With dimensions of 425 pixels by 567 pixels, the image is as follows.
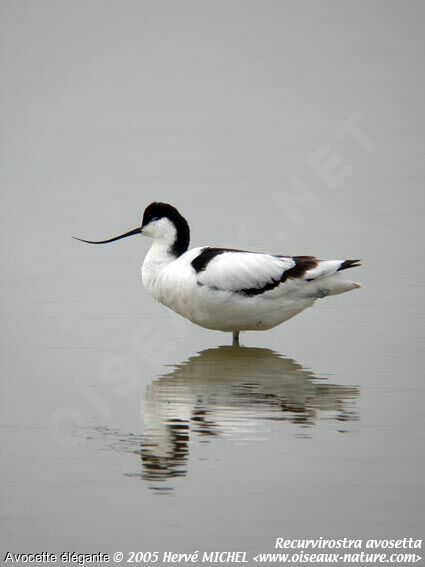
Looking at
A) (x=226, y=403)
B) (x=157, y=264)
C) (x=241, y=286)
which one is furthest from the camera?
(x=157, y=264)

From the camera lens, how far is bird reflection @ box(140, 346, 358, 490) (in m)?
7.52

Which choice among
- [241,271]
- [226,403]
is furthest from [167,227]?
[226,403]

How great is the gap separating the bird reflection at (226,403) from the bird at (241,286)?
0.36 m

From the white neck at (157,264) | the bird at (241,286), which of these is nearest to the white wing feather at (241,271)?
the bird at (241,286)

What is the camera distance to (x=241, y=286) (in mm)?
10266

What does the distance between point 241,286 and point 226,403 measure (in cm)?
195

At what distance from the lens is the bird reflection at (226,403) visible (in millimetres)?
7523

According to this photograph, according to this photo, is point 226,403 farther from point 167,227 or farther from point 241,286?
point 167,227

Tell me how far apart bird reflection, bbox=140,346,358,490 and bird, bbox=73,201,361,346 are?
0.36 meters

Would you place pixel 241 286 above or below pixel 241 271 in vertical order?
below

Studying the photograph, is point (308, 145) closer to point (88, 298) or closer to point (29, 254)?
point (29, 254)

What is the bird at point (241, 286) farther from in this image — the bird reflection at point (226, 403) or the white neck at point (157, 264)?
the bird reflection at point (226, 403)

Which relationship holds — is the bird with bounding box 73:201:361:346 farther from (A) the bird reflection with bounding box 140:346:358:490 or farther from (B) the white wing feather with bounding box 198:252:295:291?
(A) the bird reflection with bounding box 140:346:358:490

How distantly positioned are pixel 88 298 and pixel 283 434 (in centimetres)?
492
